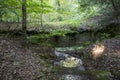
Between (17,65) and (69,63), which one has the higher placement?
(17,65)

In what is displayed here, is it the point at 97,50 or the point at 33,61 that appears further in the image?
the point at 97,50

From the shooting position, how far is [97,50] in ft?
37.7

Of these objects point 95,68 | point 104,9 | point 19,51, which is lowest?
point 95,68

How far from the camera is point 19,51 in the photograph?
31.6 feet

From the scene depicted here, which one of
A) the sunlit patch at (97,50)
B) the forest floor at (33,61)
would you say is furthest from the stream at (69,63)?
the sunlit patch at (97,50)

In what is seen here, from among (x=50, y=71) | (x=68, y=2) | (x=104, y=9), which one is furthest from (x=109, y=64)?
(x=68, y=2)

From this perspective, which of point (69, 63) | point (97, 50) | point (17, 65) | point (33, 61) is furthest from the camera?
point (97, 50)

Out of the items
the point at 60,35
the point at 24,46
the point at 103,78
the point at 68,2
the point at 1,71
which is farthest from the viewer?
the point at 68,2

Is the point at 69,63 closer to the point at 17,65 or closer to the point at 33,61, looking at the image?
the point at 33,61

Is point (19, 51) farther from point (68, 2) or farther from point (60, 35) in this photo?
point (68, 2)

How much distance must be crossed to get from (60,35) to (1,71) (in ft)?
38.0

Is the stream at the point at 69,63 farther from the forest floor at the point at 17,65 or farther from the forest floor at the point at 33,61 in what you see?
the forest floor at the point at 17,65

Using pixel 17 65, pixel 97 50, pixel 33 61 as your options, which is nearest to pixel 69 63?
pixel 97 50

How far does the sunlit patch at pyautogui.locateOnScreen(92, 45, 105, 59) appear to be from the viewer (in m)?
10.9
